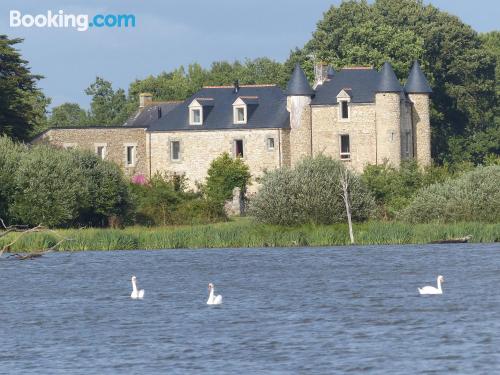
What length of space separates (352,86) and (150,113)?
19.1m

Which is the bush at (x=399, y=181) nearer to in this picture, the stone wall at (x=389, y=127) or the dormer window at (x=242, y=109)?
the stone wall at (x=389, y=127)

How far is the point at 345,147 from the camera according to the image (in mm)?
92188

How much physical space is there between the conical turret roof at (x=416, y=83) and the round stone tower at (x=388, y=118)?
10.4 feet

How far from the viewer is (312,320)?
4128cm

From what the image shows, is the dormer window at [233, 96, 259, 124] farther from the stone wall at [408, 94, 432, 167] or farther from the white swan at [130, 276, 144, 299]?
the white swan at [130, 276, 144, 299]

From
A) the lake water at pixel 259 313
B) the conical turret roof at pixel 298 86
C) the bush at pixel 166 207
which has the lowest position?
the lake water at pixel 259 313

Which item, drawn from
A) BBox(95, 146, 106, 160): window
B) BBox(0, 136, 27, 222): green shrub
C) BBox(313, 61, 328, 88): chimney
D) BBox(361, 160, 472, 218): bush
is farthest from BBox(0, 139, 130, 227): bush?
BBox(313, 61, 328, 88): chimney

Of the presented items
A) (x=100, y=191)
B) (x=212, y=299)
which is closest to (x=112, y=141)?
(x=100, y=191)

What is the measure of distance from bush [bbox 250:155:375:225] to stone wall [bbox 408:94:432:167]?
21668 mm

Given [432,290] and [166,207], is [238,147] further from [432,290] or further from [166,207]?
[432,290]

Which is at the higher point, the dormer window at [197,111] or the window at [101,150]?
the dormer window at [197,111]

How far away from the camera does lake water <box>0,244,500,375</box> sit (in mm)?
33938

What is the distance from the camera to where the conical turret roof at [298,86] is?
302 ft

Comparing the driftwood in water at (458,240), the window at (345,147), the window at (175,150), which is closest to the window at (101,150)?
the window at (175,150)
